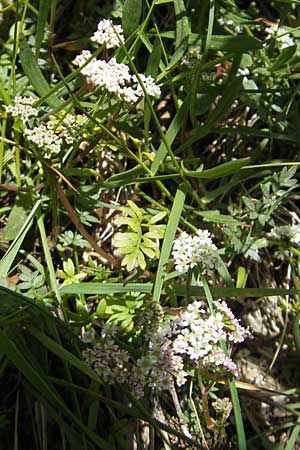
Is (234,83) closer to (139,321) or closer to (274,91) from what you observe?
(274,91)

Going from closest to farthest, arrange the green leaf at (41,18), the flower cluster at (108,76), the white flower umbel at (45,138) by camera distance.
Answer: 1. the flower cluster at (108,76)
2. the white flower umbel at (45,138)
3. the green leaf at (41,18)

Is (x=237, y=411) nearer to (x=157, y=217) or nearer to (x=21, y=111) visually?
(x=157, y=217)

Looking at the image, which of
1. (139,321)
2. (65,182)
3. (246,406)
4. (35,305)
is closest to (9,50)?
(65,182)

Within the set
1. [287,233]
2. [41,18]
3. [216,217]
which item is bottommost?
[287,233]

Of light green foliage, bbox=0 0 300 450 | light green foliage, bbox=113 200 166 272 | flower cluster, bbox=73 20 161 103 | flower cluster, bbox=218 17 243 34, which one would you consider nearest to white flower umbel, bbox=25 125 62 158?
light green foliage, bbox=0 0 300 450

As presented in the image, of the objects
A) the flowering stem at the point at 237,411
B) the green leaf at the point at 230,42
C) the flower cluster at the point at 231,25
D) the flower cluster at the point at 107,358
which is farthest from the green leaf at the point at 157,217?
the flower cluster at the point at 231,25

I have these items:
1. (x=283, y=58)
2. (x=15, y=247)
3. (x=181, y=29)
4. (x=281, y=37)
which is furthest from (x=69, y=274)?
(x=281, y=37)

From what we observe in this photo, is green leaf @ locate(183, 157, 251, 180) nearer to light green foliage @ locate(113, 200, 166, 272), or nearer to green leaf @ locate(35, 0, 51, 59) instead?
light green foliage @ locate(113, 200, 166, 272)

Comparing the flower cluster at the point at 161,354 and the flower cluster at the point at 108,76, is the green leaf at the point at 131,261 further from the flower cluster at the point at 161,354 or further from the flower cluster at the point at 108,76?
the flower cluster at the point at 108,76

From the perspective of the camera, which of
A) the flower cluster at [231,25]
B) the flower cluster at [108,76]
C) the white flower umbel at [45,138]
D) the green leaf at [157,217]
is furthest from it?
the flower cluster at [231,25]
